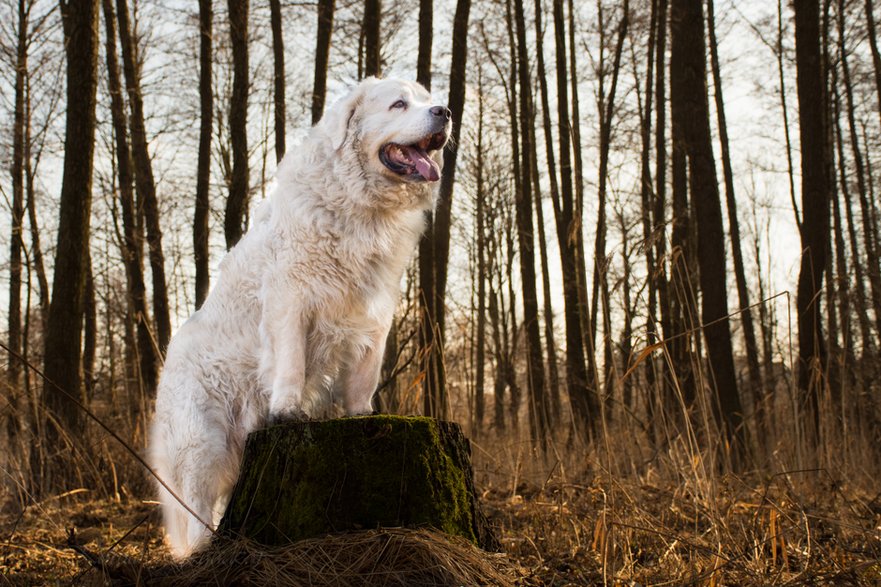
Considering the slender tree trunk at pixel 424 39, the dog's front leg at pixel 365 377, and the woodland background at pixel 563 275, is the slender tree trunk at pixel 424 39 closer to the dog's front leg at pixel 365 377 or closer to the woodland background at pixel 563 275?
the woodland background at pixel 563 275

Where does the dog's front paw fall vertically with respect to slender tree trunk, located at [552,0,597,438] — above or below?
below

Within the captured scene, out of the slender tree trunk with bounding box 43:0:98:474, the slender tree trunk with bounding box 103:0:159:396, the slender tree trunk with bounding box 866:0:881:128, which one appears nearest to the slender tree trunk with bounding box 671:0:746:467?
the slender tree trunk with bounding box 43:0:98:474

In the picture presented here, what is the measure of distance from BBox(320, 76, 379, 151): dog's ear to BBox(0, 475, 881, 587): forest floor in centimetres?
206

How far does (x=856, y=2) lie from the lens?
49.2 feet

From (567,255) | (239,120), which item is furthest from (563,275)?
(239,120)

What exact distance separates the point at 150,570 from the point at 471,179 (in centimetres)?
1884

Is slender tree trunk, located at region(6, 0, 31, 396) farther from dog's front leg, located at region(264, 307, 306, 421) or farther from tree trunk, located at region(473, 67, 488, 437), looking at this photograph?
dog's front leg, located at region(264, 307, 306, 421)

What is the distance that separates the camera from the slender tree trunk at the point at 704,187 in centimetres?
823

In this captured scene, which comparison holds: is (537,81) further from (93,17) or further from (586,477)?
(586,477)

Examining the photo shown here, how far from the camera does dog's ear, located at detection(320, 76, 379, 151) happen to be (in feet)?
12.8

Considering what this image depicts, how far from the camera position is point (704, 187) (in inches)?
324

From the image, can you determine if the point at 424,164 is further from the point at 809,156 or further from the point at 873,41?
the point at 873,41

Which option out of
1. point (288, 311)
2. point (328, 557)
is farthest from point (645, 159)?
point (328, 557)

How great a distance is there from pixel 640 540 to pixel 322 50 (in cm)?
862
